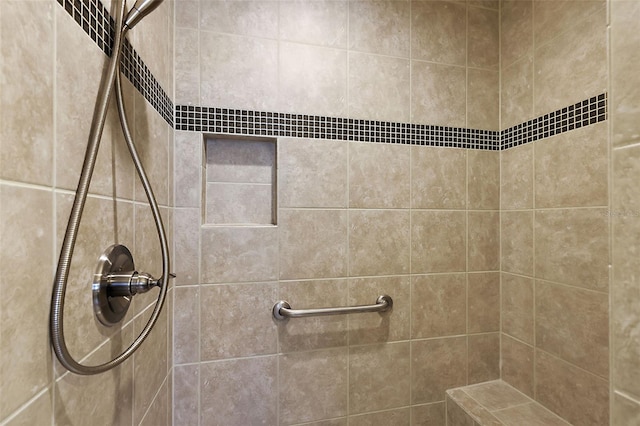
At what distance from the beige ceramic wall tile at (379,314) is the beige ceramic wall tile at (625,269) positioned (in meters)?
0.92

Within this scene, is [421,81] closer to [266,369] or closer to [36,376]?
[266,369]

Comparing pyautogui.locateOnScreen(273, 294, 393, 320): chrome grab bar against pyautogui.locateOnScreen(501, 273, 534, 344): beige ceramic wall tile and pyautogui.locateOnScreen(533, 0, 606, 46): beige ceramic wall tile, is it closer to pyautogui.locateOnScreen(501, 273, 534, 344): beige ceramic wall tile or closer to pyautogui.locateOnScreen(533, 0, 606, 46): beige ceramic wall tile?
pyautogui.locateOnScreen(501, 273, 534, 344): beige ceramic wall tile

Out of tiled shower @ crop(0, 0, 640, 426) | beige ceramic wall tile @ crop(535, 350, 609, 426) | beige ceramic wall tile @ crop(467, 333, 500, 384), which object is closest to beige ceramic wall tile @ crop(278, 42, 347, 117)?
tiled shower @ crop(0, 0, 640, 426)

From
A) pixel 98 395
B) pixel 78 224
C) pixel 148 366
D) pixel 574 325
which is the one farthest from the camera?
pixel 574 325

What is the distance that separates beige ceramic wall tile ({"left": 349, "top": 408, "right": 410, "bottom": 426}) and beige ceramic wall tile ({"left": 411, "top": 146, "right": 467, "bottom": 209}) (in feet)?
3.02

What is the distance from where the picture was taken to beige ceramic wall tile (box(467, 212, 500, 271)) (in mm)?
1409

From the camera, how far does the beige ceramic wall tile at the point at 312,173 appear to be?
1213 mm

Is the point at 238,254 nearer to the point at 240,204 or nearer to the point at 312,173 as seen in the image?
the point at 240,204

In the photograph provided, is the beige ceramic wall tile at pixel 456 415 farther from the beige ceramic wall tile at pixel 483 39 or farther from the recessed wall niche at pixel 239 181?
the beige ceramic wall tile at pixel 483 39

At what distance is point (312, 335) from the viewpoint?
1.23m

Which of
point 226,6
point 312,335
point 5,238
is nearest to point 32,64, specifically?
point 5,238

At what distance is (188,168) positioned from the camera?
1.14m

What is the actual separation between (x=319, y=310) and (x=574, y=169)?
1.13 meters

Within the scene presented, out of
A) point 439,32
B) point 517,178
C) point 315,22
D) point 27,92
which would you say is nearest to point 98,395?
point 27,92
